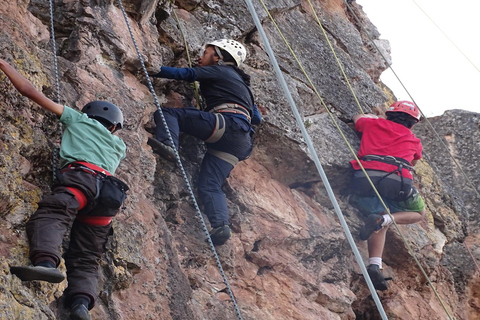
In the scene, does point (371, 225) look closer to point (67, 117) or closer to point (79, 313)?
point (67, 117)

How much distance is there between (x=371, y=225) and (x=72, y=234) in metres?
4.37

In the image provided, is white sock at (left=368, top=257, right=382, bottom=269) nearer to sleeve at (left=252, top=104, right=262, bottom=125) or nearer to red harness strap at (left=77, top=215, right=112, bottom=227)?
sleeve at (left=252, top=104, right=262, bottom=125)

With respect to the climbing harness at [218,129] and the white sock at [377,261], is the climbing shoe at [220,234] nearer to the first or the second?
the climbing harness at [218,129]

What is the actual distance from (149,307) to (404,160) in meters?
4.48

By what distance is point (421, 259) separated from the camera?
8766mm

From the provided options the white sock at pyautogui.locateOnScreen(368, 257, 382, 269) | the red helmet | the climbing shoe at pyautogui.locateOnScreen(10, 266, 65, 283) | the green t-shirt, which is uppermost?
the red helmet

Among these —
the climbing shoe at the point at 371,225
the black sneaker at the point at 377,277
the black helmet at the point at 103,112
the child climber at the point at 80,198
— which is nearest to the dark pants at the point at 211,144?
the black helmet at the point at 103,112

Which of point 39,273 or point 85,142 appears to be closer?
point 39,273

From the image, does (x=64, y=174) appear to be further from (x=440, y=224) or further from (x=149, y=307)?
(x=440, y=224)

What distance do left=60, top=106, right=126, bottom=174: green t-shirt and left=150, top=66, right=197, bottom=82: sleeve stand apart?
1755mm

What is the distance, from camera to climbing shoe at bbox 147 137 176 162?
21.6 ft

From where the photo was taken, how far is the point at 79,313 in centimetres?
455

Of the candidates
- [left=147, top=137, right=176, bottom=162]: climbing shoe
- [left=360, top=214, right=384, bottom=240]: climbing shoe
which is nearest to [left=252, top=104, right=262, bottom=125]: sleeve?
[left=147, top=137, right=176, bottom=162]: climbing shoe

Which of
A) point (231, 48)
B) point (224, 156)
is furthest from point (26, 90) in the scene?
point (231, 48)
